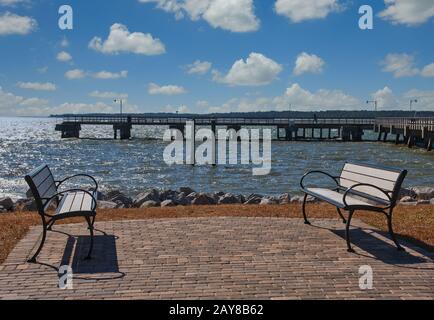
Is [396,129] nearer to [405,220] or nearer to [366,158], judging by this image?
[366,158]

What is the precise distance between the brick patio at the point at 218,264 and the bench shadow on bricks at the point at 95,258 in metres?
0.01

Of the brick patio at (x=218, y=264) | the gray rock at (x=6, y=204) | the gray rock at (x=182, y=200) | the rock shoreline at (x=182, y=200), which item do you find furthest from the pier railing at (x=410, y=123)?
the brick patio at (x=218, y=264)

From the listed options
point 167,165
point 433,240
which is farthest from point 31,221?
point 167,165

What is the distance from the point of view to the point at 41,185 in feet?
20.4

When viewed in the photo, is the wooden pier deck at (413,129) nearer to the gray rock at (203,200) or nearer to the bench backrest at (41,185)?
the gray rock at (203,200)

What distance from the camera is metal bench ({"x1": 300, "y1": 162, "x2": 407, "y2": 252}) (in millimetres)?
6133

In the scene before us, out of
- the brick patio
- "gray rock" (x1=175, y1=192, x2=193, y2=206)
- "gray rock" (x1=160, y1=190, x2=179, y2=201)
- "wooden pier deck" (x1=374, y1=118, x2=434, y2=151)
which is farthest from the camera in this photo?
"wooden pier deck" (x1=374, y1=118, x2=434, y2=151)

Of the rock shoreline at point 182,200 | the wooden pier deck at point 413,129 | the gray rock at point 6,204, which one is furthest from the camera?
the wooden pier deck at point 413,129

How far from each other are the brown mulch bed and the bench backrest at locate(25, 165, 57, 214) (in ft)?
2.27

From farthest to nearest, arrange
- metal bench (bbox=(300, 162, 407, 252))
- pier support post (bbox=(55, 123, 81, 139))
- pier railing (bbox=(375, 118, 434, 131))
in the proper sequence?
pier support post (bbox=(55, 123, 81, 139)), pier railing (bbox=(375, 118, 434, 131)), metal bench (bbox=(300, 162, 407, 252))

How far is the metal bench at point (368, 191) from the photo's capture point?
6133mm

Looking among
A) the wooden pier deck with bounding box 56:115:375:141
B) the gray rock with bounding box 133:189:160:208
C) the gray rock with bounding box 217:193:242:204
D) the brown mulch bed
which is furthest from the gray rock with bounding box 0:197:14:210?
the wooden pier deck with bounding box 56:115:375:141

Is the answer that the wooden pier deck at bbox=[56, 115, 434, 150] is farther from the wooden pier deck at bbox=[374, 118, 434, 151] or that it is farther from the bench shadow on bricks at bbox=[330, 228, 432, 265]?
the bench shadow on bricks at bbox=[330, 228, 432, 265]
